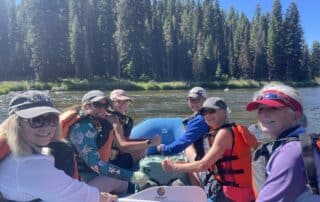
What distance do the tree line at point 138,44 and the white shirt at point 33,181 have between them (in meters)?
42.3

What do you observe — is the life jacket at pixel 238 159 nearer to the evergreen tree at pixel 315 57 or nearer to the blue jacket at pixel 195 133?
the blue jacket at pixel 195 133

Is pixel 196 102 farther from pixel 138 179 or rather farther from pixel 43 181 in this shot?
pixel 43 181

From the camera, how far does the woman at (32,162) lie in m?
2.36

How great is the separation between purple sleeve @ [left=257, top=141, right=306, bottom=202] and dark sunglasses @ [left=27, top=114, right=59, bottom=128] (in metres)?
1.30

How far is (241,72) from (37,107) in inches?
2501

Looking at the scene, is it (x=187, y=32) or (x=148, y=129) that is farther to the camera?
(x=187, y=32)

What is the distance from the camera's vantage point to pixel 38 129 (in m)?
2.57

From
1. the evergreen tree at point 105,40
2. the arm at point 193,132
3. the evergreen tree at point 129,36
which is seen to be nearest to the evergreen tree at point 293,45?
the evergreen tree at point 129,36

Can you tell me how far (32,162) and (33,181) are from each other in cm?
10

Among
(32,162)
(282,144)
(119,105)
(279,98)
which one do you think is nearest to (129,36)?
(119,105)

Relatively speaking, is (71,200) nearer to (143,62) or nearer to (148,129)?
(148,129)

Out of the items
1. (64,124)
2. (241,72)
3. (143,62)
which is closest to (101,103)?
(64,124)

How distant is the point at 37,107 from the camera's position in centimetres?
262

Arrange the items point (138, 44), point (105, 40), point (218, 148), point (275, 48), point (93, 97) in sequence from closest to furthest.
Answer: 1. point (218, 148)
2. point (93, 97)
3. point (138, 44)
4. point (105, 40)
5. point (275, 48)
